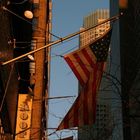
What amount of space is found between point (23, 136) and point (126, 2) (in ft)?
111

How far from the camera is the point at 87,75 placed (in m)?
17.9

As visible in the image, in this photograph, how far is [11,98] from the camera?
30000 mm

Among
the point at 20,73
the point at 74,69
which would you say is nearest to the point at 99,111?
the point at 20,73

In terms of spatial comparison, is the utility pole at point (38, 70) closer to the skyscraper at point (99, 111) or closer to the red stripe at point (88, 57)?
the skyscraper at point (99, 111)

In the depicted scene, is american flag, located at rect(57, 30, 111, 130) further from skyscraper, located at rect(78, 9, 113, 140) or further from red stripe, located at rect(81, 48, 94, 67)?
skyscraper, located at rect(78, 9, 113, 140)

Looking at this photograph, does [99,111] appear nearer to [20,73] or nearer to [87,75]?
[20,73]

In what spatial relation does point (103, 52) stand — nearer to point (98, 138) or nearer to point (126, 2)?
point (98, 138)

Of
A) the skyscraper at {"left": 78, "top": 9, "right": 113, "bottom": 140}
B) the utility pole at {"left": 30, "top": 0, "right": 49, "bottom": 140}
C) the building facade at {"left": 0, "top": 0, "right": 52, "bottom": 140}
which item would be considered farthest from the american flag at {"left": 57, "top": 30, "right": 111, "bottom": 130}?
the utility pole at {"left": 30, "top": 0, "right": 49, "bottom": 140}

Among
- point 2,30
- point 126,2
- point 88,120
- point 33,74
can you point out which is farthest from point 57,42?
point 126,2

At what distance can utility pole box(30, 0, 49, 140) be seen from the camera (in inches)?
1379

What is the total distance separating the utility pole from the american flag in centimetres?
1458

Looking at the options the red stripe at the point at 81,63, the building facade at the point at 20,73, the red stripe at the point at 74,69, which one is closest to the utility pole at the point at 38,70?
the building facade at the point at 20,73

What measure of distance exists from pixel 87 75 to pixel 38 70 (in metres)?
20.2

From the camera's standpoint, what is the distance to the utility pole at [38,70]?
115 feet
